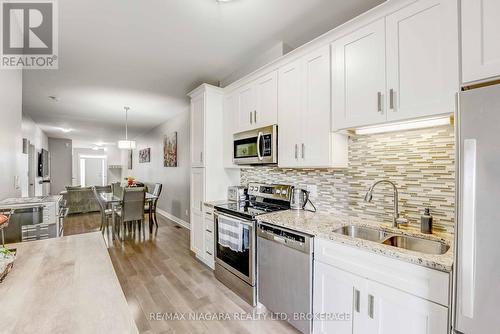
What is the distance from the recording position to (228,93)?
3135mm

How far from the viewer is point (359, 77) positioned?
5.71ft

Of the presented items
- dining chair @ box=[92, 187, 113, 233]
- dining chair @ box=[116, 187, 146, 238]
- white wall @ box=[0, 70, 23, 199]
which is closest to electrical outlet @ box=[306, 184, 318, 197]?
white wall @ box=[0, 70, 23, 199]

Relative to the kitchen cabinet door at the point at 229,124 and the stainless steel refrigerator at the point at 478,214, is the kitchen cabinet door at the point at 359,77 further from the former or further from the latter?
the kitchen cabinet door at the point at 229,124

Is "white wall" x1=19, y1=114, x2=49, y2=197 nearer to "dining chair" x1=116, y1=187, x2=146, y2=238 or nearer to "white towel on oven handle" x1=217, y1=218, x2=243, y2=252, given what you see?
"dining chair" x1=116, y1=187, x2=146, y2=238

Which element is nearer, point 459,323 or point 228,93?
point 459,323

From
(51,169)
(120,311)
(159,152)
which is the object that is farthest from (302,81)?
(51,169)

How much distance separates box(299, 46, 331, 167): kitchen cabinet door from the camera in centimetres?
197

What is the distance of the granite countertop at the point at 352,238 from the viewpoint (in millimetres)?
1184

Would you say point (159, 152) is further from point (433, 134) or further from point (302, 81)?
point (433, 134)

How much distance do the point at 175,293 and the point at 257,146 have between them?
181 centimetres

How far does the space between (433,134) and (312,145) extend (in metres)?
0.87

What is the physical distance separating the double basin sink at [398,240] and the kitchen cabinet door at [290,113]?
746 mm

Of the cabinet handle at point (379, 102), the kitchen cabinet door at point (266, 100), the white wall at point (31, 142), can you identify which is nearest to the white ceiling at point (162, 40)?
the kitchen cabinet door at point (266, 100)

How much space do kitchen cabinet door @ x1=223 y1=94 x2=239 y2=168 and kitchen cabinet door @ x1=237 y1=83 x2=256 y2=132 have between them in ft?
0.30
